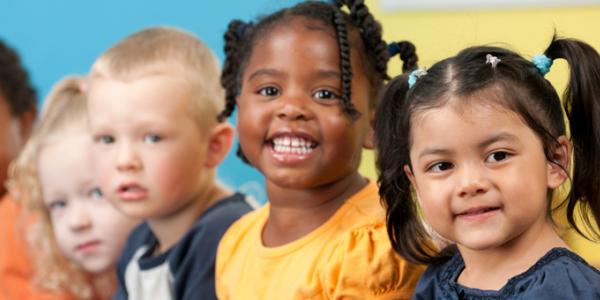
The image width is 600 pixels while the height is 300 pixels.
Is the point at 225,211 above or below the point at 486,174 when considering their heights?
below

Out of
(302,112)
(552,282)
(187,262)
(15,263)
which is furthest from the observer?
(15,263)

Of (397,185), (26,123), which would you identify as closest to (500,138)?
(397,185)

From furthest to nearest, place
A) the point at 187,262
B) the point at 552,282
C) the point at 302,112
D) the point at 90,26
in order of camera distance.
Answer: the point at 90,26
the point at 187,262
the point at 302,112
the point at 552,282

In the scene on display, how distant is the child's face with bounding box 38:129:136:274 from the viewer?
251 cm

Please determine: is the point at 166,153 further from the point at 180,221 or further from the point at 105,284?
the point at 105,284

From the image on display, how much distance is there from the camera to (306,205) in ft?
6.25

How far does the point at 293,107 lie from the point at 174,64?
1.82ft

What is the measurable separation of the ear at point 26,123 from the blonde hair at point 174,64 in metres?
0.75

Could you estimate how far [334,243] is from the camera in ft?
5.88

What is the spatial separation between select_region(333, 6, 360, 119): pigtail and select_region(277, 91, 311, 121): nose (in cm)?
7

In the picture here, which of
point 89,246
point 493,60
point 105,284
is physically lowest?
point 105,284

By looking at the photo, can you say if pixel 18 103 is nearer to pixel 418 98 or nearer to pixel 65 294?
pixel 65 294

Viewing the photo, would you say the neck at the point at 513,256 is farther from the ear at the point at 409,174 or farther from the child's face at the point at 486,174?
the ear at the point at 409,174

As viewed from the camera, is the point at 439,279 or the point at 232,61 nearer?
the point at 439,279
